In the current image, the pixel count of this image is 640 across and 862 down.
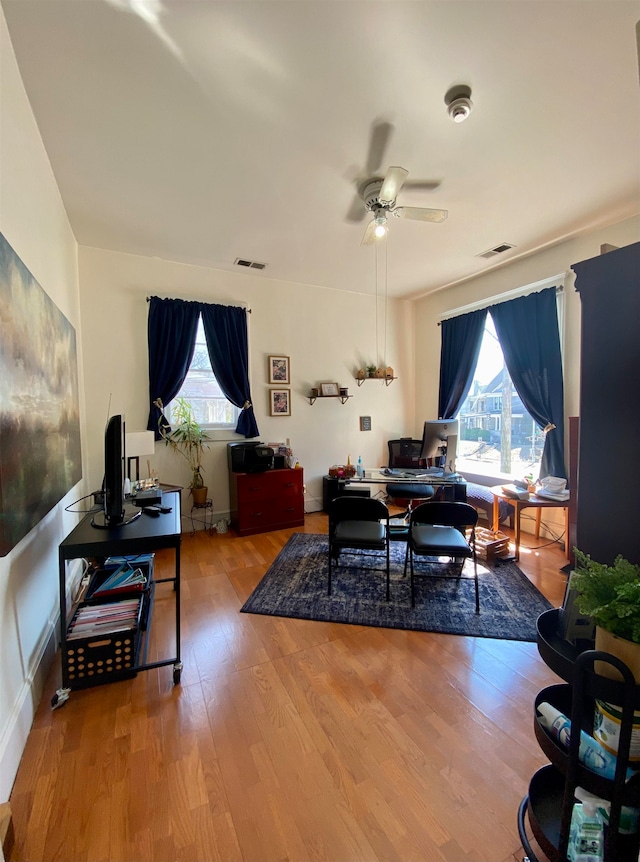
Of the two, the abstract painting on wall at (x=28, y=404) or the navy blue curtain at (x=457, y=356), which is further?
the navy blue curtain at (x=457, y=356)

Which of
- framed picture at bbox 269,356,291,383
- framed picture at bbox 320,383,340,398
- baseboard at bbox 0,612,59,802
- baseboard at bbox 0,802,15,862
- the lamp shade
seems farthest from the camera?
framed picture at bbox 320,383,340,398

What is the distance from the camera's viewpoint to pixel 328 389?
4746 mm

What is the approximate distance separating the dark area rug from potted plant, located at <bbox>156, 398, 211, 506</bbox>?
1.37m

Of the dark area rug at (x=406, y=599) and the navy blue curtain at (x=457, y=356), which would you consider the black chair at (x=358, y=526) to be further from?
the navy blue curtain at (x=457, y=356)

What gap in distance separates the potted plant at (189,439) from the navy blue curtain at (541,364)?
3.64 metres

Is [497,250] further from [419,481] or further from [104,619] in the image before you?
[104,619]

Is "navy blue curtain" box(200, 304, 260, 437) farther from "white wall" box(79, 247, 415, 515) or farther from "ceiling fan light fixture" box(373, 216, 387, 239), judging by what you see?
"ceiling fan light fixture" box(373, 216, 387, 239)

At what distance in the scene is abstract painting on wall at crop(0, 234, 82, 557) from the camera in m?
1.35

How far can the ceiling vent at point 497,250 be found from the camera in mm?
3566

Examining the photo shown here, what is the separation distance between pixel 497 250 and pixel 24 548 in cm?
456

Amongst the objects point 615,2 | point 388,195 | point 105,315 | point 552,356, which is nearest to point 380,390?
point 552,356

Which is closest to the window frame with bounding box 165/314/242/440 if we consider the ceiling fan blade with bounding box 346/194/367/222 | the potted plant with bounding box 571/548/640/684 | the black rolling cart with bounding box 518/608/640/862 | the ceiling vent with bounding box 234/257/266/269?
the ceiling vent with bounding box 234/257/266/269

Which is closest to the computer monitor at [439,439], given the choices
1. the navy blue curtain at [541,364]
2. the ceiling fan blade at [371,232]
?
the navy blue curtain at [541,364]

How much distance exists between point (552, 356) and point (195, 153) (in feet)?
11.9
